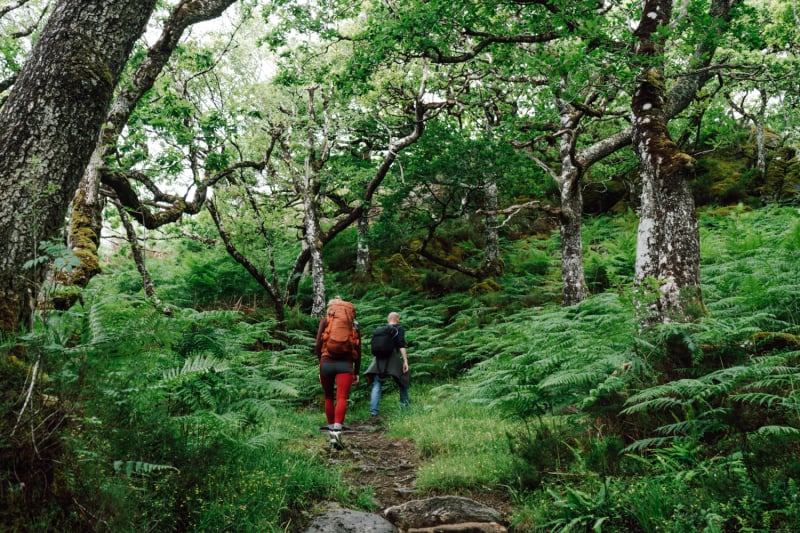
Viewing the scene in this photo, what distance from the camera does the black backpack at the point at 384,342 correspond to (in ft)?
31.7

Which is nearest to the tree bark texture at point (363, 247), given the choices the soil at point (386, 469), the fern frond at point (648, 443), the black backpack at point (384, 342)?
the black backpack at point (384, 342)

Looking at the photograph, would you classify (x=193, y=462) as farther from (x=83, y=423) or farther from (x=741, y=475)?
(x=741, y=475)

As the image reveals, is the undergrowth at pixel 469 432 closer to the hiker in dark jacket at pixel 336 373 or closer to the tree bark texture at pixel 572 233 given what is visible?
the hiker in dark jacket at pixel 336 373

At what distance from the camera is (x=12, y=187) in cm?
317

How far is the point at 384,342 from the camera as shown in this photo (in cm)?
964

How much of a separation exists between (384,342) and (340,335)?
8.19 feet

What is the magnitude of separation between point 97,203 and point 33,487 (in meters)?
6.19

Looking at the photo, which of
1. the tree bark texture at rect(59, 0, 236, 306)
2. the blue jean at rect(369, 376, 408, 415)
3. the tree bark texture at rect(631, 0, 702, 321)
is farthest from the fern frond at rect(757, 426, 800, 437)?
the tree bark texture at rect(59, 0, 236, 306)

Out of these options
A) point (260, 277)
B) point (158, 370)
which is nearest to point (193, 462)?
point (158, 370)

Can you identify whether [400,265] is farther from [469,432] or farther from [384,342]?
[469,432]

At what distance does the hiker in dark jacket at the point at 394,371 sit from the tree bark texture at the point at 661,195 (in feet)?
15.9

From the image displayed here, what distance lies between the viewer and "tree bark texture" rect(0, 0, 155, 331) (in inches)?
122

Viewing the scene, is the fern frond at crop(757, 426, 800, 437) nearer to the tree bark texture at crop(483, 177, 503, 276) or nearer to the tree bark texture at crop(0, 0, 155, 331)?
the tree bark texture at crop(0, 0, 155, 331)

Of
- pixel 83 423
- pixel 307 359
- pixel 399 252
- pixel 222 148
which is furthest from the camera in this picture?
pixel 399 252
